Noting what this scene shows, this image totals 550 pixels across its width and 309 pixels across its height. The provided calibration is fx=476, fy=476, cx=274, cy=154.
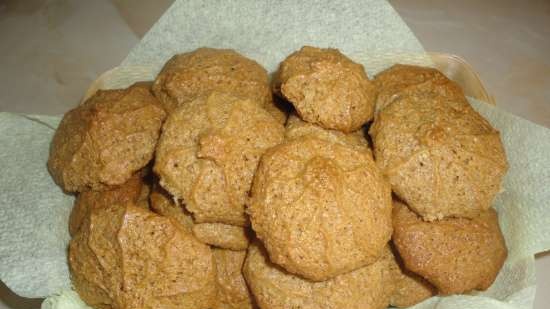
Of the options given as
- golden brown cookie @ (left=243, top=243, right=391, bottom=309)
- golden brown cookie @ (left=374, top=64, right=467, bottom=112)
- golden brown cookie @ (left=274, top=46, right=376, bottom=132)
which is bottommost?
golden brown cookie @ (left=243, top=243, right=391, bottom=309)

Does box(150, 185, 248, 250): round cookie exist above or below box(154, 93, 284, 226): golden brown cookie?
below

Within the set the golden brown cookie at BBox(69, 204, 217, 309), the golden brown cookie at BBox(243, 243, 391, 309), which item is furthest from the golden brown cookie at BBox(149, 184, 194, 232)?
the golden brown cookie at BBox(243, 243, 391, 309)

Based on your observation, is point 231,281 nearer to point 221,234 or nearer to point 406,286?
point 221,234

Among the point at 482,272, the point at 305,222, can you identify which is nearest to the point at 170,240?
the point at 305,222

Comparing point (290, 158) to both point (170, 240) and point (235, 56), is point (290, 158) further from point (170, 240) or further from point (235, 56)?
point (235, 56)

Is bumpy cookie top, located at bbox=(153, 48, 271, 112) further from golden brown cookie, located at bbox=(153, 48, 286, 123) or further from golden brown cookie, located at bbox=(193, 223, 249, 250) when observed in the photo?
golden brown cookie, located at bbox=(193, 223, 249, 250)

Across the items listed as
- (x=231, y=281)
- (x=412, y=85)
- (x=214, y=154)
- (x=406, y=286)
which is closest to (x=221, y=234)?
(x=231, y=281)
